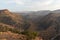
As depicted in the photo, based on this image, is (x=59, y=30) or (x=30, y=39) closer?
(x=30, y=39)

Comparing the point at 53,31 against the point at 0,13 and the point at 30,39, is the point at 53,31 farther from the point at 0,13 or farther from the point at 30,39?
the point at 0,13

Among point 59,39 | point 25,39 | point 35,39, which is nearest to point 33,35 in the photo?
point 35,39

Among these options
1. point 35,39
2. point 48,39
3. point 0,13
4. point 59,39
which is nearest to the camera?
point 35,39

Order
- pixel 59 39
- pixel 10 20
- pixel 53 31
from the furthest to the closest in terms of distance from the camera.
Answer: pixel 10 20 → pixel 53 31 → pixel 59 39

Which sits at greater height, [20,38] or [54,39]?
[20,38]

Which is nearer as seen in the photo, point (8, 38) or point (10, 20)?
point (8, 38)

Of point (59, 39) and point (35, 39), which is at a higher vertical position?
point (35, 39)

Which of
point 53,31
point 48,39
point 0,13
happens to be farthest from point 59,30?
point 0,13

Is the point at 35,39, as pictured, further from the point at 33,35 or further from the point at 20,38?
the point at 20,38

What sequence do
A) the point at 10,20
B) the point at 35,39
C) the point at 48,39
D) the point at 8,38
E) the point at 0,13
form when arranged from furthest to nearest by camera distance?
the point at 0,13, the point at 10,20, the point at 48,39, the point at 35,39, the point at 8,38
